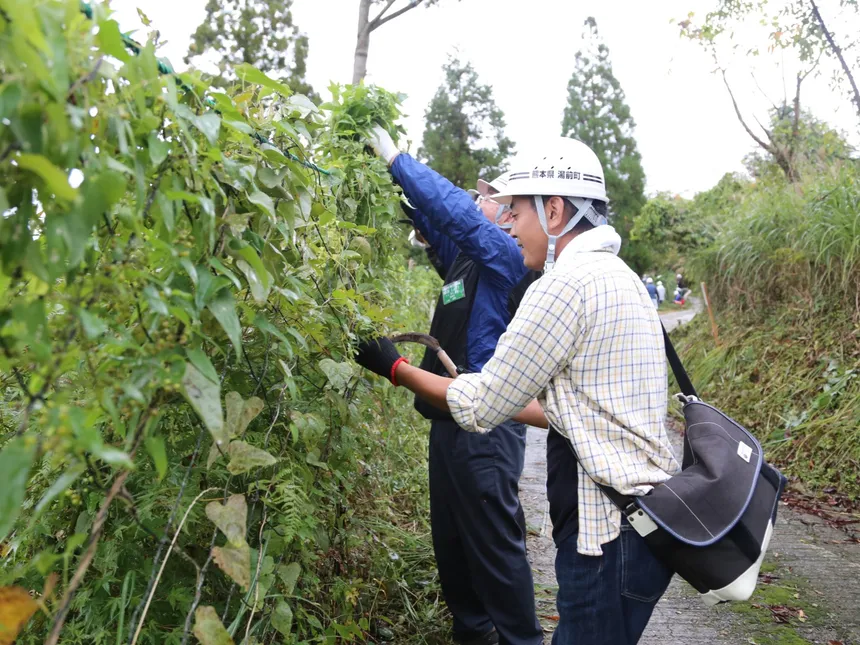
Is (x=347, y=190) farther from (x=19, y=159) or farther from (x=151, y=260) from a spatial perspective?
(x=19, y=159)

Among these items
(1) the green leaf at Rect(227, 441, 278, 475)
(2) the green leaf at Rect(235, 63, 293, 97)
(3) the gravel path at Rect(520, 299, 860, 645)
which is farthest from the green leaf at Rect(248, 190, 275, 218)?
(3) the gravel path at Rect(520, 299, 860, 645)

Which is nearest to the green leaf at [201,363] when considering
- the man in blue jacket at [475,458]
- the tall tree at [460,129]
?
the man in blue jacket at [475,458]

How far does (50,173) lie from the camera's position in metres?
0.91

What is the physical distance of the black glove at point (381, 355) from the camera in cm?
259

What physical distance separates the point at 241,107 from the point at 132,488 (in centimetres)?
102

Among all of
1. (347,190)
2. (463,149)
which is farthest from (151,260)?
(463,149)

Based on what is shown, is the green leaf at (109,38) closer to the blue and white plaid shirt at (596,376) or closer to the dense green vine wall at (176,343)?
the dense green vine wall at (176,343)

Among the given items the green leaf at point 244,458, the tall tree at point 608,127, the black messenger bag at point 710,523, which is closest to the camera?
the green leaf at point 244,458

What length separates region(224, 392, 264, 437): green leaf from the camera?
5.85 ft

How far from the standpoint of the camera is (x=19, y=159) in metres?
0.92

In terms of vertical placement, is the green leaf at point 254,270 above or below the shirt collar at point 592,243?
below

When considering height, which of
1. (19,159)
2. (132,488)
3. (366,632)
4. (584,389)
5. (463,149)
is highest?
(463,149)

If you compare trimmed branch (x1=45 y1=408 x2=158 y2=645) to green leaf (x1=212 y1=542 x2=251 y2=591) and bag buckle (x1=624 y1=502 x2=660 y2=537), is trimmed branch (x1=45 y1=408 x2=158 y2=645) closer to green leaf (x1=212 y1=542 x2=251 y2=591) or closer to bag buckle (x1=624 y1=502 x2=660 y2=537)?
green leaf (x1=212 y1=542 x2=251 y2=591)

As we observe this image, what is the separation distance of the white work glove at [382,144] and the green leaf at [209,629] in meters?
2.21
